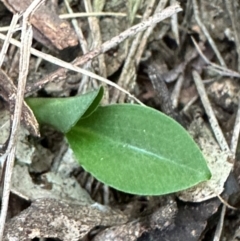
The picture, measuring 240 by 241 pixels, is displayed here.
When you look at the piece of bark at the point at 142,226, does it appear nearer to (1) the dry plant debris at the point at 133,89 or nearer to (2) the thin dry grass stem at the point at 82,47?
(1) the dry plant debris at the point at 133,89

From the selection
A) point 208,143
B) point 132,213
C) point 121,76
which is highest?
point 121,76

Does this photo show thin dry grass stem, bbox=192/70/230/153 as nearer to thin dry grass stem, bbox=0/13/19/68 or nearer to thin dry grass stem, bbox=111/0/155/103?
thin dry grass stem, bbox=111/0/155/103

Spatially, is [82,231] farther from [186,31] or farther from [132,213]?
[186,31]

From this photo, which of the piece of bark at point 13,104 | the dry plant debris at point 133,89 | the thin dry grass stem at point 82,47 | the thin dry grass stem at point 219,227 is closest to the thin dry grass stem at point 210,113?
the dry plant debris at point 133,89

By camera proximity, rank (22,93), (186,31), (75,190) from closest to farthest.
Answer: (22,93), (75,190), (186,31)

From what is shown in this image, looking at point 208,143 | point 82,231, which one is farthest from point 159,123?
point 82,231

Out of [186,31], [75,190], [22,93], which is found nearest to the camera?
[22,93]
